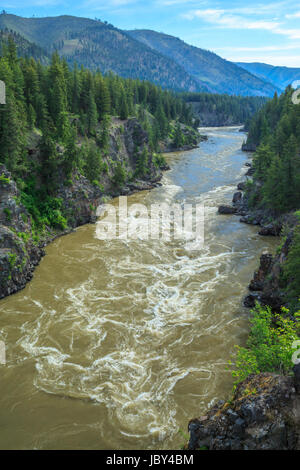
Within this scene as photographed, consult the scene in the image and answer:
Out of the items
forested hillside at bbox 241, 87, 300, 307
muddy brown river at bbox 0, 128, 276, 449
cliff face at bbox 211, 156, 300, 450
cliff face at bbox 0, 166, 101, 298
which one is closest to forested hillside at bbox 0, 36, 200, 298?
cliff face at bbox 0, 166, 101, 298

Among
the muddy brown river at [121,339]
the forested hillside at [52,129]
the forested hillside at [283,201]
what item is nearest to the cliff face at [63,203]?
the forested hillside at [52,129]

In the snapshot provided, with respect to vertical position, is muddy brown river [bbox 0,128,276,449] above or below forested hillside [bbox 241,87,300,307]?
below

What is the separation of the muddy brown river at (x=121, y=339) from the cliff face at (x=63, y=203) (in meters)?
1.48

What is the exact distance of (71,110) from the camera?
60.2 meters

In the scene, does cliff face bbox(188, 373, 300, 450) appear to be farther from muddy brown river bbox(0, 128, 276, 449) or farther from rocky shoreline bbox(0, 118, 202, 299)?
rocky shoreline bbox(0, 118, 202, 299)

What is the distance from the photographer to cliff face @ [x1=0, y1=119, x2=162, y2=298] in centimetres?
2822

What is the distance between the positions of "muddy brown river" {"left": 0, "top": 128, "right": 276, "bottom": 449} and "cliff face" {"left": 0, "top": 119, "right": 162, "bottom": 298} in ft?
4.86

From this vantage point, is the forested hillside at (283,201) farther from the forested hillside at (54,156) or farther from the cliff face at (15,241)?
the forested hillside at (54,156)

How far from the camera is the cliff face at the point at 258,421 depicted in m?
9.66

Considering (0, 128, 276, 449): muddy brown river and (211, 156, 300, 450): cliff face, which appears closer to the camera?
(211, 156, 300, 450): cliff face

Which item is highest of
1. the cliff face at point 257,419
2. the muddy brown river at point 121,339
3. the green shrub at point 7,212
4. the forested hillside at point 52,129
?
the forested hillside at point 52,129

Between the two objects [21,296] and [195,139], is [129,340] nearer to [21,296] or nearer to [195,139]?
[21,296]

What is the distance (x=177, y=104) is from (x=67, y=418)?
136m

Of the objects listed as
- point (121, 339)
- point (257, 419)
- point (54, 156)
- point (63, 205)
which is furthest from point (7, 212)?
point (257, 419)
